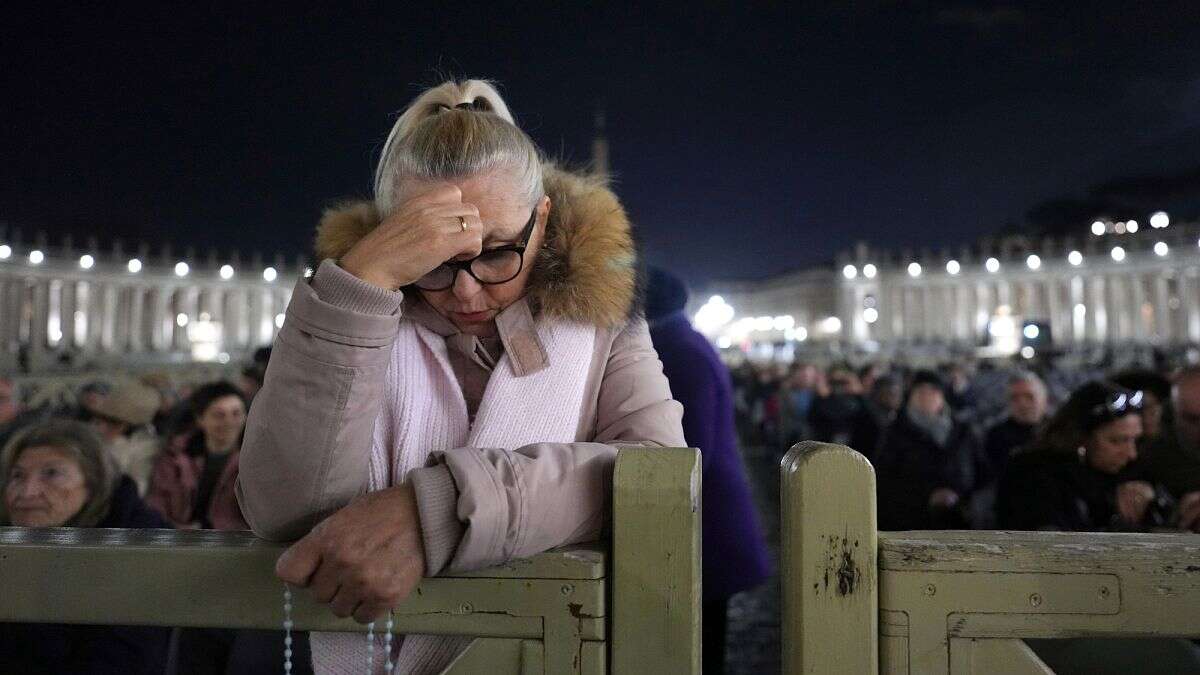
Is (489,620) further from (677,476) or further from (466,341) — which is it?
(466,341)

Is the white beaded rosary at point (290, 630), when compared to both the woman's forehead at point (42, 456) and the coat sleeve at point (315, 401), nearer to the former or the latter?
the coat sleeve at point (315, 401)

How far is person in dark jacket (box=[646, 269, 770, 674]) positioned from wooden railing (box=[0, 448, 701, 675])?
1823 millimetres

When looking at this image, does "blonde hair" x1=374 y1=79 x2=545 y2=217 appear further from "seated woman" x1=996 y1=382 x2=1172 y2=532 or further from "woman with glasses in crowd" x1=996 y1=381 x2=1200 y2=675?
"seated woman" x1=996 y1=382 x2=1172 y2=532

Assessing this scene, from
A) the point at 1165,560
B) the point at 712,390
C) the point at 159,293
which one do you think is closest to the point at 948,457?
the point at 712,390

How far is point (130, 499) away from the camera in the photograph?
349cm

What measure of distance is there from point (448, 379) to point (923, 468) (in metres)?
5.95

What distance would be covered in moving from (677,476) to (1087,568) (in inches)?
28.7

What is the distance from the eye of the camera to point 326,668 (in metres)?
1.51

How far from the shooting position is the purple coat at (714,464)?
3254mm

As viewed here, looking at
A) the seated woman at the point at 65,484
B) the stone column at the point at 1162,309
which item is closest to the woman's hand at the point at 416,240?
the seated woman at the point at 65,484

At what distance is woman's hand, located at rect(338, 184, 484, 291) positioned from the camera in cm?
144

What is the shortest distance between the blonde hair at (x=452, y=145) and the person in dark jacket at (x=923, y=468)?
5.35 meters

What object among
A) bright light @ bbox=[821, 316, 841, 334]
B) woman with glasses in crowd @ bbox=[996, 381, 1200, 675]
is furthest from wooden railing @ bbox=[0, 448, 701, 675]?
bright light @ bbox=[821, 316, 841, 334]

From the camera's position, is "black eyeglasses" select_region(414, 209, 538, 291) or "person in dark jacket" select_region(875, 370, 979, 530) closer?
"black eyeglasses" select_region(414, 209, 538, 291)
